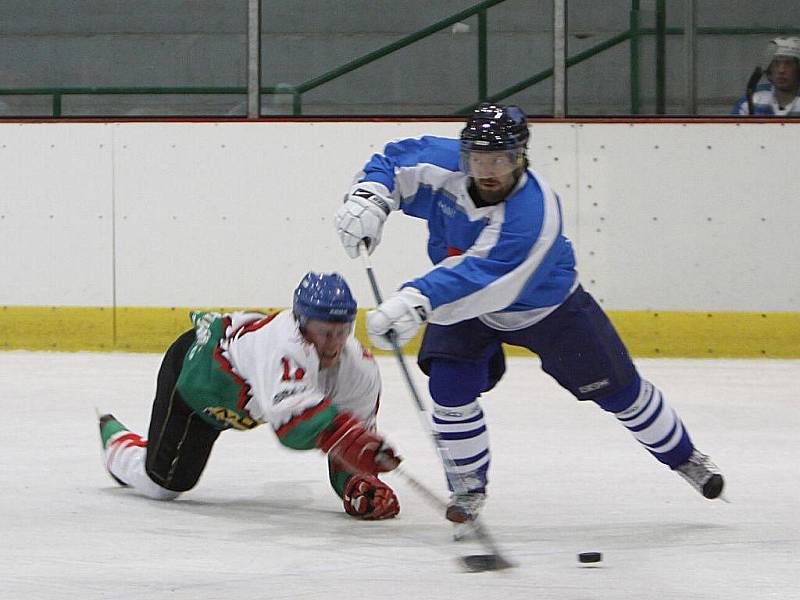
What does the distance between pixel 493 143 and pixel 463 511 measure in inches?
30.1

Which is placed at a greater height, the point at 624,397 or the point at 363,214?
the point at 363,214

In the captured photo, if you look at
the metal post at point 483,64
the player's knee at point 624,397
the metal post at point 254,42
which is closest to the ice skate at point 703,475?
the player's knee at point 624,397

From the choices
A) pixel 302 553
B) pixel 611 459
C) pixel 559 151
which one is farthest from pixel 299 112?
pixel 302 553

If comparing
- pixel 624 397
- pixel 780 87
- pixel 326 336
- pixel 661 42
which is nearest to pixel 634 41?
pixel 661 42

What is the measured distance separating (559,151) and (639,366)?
3.34ft

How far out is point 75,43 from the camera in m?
6.50

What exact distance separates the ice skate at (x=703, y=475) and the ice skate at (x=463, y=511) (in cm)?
48

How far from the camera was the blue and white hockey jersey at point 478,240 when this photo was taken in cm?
275

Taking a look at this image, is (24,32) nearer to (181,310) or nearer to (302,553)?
(181,310)

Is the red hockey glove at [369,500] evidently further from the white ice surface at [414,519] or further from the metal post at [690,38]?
the metal post at [690,38]

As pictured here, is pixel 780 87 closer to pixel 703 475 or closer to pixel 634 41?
pixel 634 41

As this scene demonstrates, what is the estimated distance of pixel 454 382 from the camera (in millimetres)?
3023

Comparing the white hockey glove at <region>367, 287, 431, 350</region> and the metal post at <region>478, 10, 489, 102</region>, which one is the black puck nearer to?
the white hockey glove at <region>367, 287, 431, 350</region>

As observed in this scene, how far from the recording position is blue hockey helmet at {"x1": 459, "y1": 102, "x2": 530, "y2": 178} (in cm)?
281
